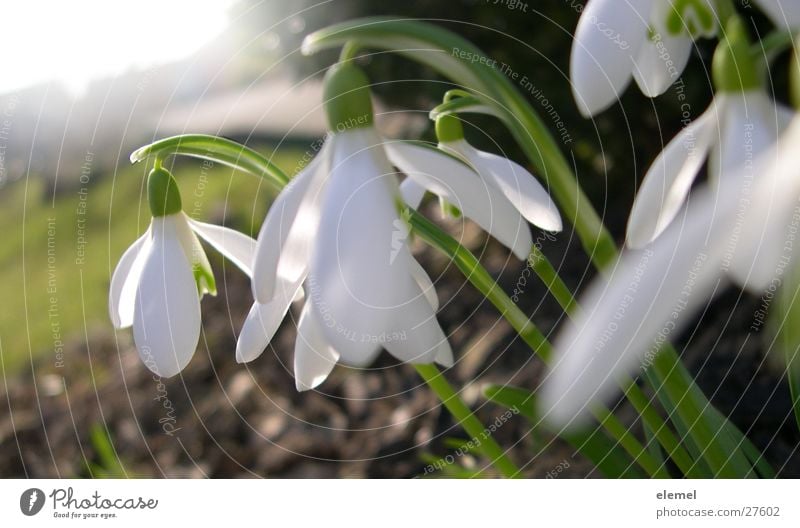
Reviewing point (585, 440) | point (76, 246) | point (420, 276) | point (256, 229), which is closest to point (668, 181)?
point (420, 276)

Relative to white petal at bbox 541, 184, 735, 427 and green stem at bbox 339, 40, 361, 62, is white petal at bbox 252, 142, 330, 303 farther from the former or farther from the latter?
white petal at bbox 541, 184, 735, 427

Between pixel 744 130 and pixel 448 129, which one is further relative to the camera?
pixel 448 129

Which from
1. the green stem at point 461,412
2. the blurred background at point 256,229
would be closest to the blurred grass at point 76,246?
the blurred background at point 256,229

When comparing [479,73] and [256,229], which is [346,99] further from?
[256,229]

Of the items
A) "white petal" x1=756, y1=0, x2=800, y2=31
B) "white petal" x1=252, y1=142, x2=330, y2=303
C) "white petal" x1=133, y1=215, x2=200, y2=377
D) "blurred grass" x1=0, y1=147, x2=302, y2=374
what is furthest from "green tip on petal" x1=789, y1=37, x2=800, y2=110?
"blurred grass" x1=0, y1=147, x2=302, y2=374

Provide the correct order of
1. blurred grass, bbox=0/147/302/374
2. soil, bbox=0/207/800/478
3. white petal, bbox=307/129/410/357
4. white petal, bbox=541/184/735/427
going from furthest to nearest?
1. blurred grass, bbox=0/147/302/374
2. soil, bbox=0/207/800/478
3. white petal, bbox=307/129/410/357
4. white petal, bbox=541/184/735/427
